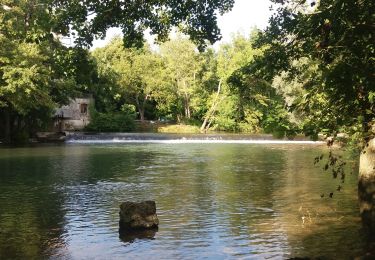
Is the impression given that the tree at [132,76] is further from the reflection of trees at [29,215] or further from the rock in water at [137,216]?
the rock in water at [137,216]

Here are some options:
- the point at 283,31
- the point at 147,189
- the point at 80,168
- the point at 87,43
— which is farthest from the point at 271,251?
the point at 80,168

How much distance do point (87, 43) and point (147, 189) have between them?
11.8 metres

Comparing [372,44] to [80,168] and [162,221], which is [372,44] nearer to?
[162,221]

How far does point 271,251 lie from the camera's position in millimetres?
9695

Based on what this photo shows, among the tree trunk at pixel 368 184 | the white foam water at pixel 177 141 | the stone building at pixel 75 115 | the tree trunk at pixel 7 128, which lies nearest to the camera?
the tree trunk at pixel 368 184

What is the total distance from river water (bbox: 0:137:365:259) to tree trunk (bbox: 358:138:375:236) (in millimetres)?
649

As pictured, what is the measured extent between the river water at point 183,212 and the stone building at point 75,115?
122ft

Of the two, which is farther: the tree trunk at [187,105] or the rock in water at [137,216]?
the tree trunk at [187,105]

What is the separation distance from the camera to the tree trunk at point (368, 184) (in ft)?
29.8

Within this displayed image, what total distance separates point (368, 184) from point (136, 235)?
520 centimetres

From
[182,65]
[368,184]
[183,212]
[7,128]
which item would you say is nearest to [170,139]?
[7,128]

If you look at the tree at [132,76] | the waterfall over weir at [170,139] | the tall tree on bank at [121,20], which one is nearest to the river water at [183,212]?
the tall tree on bank at [121,20]

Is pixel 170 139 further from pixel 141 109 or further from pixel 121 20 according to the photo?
pixel 121 20

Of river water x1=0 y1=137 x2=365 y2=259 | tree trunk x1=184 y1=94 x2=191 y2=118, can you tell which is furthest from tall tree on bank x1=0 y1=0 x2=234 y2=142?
tree trunk x1=184 y1=94 x2=191 y2=118
